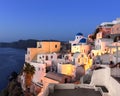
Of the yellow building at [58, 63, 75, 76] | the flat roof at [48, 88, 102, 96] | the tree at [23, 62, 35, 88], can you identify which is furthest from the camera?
the tree at [23, 62, 35, 88]

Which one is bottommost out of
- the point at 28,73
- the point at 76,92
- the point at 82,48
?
the point at 28,73

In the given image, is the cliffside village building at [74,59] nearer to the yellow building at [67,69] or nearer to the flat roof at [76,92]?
the yellow building at [67,69]

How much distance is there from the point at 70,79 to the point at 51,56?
5640mm

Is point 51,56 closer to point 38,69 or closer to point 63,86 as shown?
point 38,69

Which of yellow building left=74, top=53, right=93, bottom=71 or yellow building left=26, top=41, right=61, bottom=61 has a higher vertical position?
yellow building left=26, top=41, right=61, bottom=61

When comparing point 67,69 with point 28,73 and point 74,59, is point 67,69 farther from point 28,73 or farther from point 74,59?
point 28,73

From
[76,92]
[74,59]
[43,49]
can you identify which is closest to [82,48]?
[74,59]

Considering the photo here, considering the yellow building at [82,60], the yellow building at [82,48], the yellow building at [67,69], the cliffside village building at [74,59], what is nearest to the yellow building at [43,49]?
the cliffside village building at [74,59]

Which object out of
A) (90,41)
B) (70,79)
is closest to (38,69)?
(70,79)

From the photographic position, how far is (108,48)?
1094 inches

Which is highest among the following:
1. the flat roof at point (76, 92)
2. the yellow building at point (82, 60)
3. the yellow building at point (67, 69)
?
the flat roof at point (76, 92)

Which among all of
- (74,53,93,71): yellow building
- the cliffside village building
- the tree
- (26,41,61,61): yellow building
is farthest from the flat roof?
(26,41,61,61): yellow building

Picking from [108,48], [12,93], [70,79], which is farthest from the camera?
[12,93]

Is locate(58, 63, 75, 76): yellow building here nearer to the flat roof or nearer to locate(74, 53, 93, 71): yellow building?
locate(74, 53, 93, 71): yellow building
